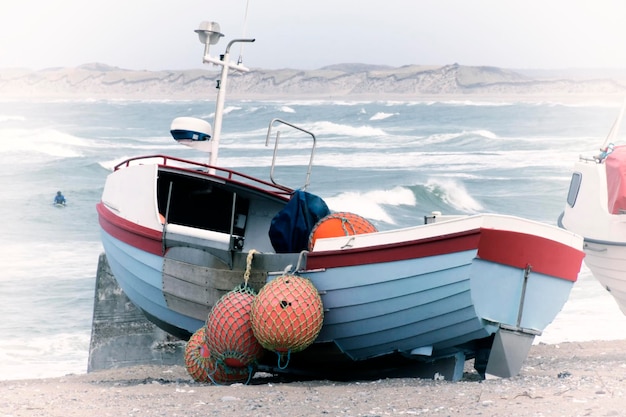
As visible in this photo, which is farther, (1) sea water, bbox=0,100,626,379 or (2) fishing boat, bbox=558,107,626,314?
(1) sea water, bbox=0,100,626,379

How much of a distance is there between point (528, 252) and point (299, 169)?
1125 inches

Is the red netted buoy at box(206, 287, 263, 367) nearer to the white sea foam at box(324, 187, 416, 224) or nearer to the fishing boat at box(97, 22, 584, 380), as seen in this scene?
the fishing boat at box(97, 22, 584, 380)

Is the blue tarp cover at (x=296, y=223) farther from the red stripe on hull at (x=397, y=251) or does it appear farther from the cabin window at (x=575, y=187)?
the cabin window at (x=575, y=187)

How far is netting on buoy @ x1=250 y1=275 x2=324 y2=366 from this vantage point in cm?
716

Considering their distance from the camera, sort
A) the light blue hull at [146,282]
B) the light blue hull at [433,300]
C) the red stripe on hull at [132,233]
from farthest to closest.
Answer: the light blue hull at [146,282]
the red stripe on hull at [132,233]
the light blue hull at [433,300]

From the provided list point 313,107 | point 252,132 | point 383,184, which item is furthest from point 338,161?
point 313,107

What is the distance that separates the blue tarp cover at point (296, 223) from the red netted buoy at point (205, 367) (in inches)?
37.1

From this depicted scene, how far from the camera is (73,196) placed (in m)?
29.9

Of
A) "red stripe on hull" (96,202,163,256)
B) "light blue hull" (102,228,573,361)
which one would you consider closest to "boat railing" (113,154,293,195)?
"red stripe on hull" (96,202,163,256)

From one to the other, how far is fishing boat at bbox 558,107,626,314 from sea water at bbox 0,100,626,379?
203 centimetres

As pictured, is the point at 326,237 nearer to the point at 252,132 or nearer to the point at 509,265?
the point at 509,265

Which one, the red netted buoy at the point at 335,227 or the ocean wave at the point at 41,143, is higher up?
the red netted buoy at the point at 335,227

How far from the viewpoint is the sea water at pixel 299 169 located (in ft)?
50.4


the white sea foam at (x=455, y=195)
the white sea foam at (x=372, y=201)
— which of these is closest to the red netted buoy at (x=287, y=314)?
the white sea foam at (x=372, y=201)
